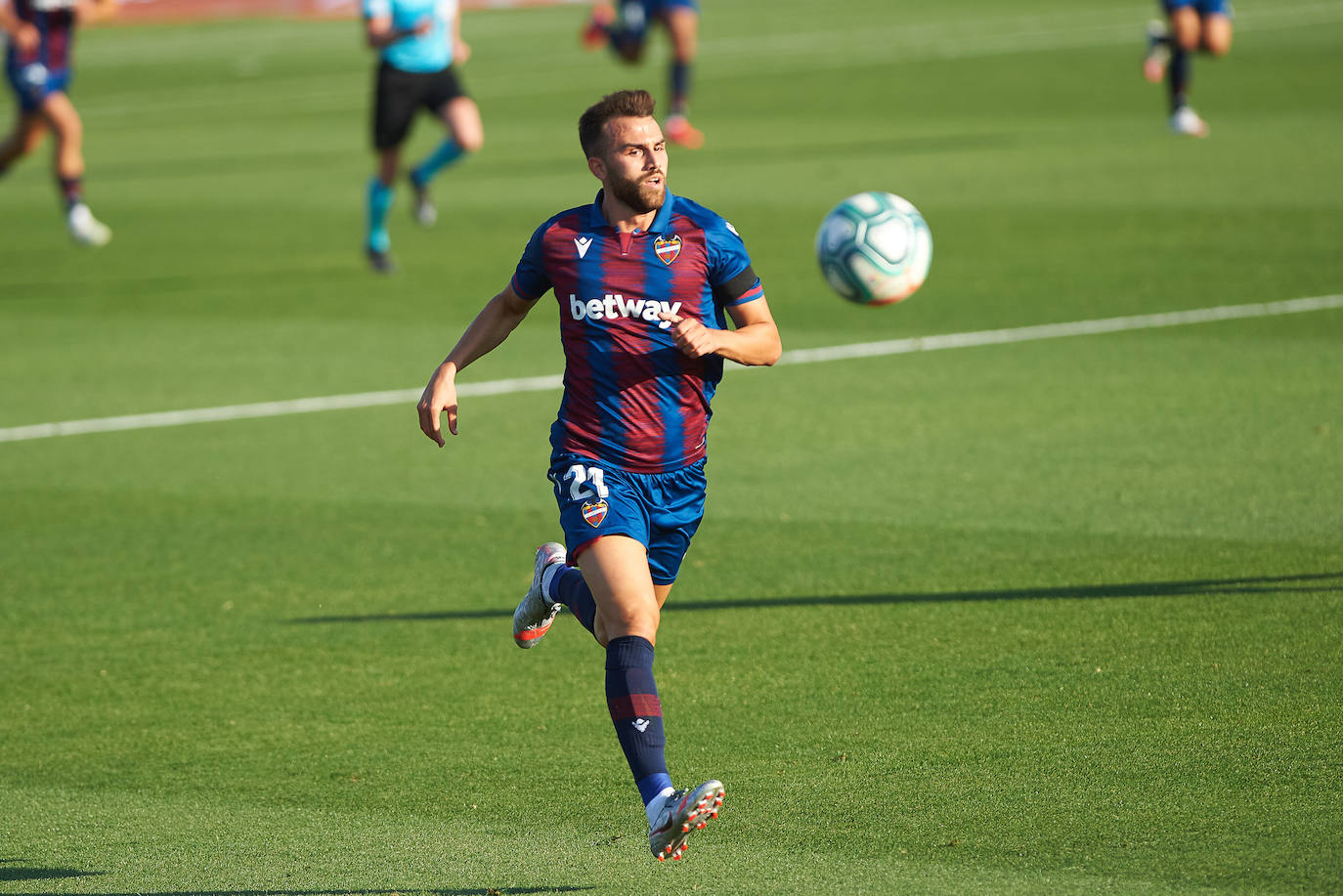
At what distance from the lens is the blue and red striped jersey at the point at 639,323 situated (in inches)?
233

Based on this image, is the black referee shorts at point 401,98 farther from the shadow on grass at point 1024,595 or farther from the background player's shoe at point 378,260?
the shadow on grass at point 1024,595

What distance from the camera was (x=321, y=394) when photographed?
13.0 metres

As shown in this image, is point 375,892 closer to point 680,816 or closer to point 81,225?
point 680,816

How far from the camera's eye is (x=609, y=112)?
591 centimetres

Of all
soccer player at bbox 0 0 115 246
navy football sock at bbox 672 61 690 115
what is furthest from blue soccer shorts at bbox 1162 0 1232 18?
soccer player at bbox 0 0 115 246

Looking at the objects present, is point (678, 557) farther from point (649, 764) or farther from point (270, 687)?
point (270, 687)

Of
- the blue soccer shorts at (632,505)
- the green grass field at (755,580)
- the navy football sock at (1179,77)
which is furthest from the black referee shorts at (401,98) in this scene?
the blue soccer shorts at (632,505)

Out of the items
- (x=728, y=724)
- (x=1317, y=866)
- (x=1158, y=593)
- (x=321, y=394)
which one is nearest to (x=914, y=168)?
(x=321, y=394)

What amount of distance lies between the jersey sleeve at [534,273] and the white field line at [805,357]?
6.55m

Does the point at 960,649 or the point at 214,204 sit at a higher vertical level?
the point at 960,649

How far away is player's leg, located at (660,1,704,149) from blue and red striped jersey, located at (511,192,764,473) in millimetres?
18699

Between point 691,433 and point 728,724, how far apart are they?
1.15m

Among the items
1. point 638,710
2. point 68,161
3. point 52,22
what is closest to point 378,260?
point 68,161

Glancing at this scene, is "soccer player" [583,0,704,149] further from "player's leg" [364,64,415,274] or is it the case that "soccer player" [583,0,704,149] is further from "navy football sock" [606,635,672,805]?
"navy football sock" [606,635,672,805]
